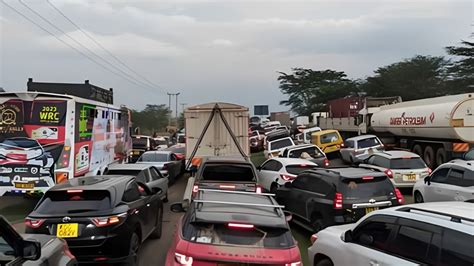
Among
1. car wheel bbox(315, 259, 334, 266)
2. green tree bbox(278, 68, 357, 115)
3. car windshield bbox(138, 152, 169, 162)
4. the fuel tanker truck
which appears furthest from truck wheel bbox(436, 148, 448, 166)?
green tree bbox(278, 68, 357, 115)

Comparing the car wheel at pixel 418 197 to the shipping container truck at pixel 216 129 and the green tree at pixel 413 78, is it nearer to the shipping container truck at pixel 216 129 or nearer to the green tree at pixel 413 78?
the shipping container truck at pixel 216 129

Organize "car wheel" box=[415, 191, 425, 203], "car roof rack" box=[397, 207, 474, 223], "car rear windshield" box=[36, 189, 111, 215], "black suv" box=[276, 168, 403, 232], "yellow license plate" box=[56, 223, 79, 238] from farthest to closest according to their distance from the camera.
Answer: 1. "car wheel" box=[415, 191, 425, 203]
2. "black suv" box=[276, 168, 403, 232]
3. "car rear windshield" box=[36, 189, 111, 215]
4. "yellow license plate" box=[56, 223, 79, 238]
5. "car roof rack" box=[397, 207, 474, 223]

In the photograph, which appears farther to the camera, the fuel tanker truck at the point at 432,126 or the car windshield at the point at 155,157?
the fuel tanker truck at the point at 432,126

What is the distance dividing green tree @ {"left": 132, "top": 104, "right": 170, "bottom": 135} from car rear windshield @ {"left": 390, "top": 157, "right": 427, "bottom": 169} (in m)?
71.7

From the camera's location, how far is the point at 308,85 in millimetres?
84438

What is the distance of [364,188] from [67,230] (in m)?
5.48

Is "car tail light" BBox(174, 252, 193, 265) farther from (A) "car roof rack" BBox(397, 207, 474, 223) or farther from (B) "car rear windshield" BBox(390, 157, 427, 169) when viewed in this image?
(B) "car rear windshield" BBox(390, 157, 427, 169)

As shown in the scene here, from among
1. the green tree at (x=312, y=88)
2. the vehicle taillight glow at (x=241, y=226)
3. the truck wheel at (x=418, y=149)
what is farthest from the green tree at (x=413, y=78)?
the vehicle taillight glow at (x=241, y=226)

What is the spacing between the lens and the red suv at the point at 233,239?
4.98 m

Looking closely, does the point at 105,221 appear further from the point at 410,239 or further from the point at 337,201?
the point at 337,201

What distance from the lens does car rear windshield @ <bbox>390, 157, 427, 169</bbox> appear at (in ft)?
55.3

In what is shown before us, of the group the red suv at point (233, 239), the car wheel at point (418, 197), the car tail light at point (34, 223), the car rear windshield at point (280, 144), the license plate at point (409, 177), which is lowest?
the car wheel at point (418, 197)

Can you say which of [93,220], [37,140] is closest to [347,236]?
[93,220]

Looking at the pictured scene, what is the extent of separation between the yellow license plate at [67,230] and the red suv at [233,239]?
2.17 meters
